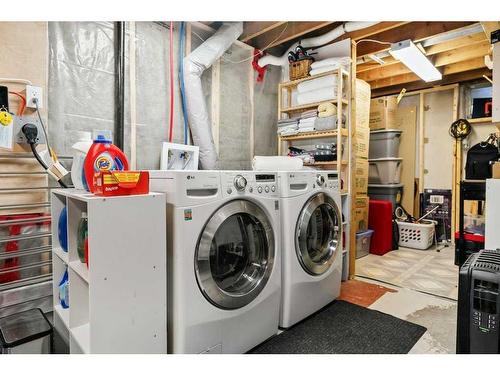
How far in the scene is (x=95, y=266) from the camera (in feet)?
3.92

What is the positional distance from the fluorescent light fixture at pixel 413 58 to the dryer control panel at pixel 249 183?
1.99 meters

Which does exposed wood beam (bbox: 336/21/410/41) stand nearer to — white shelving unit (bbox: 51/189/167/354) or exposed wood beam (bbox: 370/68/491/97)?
exposed wood beam (bbox: 370/68/491/97)

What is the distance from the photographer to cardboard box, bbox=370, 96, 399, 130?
457 centimetres

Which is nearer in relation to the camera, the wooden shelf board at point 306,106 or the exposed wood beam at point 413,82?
the wooden shelf board at point 306,106

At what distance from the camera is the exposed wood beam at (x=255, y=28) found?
2.65 metres

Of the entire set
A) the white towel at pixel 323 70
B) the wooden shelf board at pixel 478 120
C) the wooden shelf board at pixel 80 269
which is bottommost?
the wooden shelf board at pixel 80 269

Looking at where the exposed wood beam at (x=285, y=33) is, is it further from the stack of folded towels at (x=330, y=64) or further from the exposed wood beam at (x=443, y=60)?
the exposed wood beam at (x=443, y=60)

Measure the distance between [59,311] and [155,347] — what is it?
72cm

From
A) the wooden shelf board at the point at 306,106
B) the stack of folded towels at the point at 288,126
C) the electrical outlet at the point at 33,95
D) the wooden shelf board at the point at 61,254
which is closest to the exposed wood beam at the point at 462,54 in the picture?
the wooden shelf board at the point at 306,106

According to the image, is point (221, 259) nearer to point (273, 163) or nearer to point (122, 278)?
point (122, 278)

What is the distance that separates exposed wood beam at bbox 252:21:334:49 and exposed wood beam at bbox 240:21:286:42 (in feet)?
0.44

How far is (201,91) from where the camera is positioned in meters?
2.44

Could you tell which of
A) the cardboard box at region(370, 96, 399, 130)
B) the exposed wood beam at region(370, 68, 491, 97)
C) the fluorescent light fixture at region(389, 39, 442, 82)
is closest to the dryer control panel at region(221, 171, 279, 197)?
the fluorescent light fixture at region(389, 39, 442, 82)

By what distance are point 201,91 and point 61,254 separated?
5.03 ft
